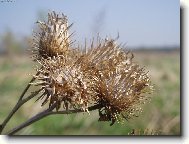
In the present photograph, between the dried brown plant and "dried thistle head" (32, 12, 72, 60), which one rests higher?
"dried thistle head" (32, 12, 72, 60)

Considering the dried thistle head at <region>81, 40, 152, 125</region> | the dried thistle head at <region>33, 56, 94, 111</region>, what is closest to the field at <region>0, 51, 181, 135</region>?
the dried thistle head at <region>81, 40, 152, 125</region>

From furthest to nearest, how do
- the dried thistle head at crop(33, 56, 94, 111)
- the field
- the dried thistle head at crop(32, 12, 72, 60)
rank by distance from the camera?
1. the field
2. the dried thistle head at crop(32, 12, 72, 60)
3. the dried thistle head at crop(33, 56, 94, 111)

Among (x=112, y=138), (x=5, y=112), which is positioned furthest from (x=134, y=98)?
(x=5, y=112)

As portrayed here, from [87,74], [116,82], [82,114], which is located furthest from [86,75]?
[82,114]

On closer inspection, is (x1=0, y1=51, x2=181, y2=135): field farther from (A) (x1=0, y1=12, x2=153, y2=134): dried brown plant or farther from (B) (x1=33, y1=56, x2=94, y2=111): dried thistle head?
(B) (x1=33, y1=56, x2=94, y2=111): dried thistle head

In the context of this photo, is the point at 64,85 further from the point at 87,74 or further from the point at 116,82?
the point at 116,82

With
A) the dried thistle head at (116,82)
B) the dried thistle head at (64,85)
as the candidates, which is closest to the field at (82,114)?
the dried thistle head at (116,82)

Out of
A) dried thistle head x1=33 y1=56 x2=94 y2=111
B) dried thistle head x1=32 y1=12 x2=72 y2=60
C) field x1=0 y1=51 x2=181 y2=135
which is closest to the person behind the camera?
dried thistle head x1=33 y1=56 x2=94 y2=111

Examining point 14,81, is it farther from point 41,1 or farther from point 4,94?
point 41,1
